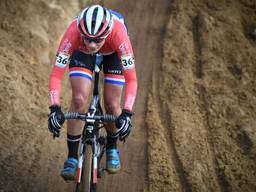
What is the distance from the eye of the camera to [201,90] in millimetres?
10078

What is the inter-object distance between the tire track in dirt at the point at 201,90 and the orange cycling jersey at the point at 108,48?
2834mm

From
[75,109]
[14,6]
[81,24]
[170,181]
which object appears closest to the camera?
[81,24]

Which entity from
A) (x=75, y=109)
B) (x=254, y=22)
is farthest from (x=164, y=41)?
(x=75, y=109)

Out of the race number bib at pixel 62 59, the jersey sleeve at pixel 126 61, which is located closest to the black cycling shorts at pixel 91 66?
the race number bib at pixel 62 59

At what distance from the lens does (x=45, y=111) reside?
911 centimetres

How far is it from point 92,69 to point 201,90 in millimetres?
4131

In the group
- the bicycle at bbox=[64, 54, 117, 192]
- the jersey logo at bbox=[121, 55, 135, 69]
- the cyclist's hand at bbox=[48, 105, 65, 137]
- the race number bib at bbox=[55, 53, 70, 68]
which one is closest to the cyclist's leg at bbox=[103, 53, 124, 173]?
the bicycle at bbox=[64, 54, 117, 192]

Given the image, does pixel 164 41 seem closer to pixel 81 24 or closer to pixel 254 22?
pixel 254 22

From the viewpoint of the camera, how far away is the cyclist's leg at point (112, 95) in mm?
6789

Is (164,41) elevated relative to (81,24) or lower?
elevated

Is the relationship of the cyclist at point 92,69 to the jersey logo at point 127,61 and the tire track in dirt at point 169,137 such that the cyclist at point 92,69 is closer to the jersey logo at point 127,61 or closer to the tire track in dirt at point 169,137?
the jersey logo at point 127,61

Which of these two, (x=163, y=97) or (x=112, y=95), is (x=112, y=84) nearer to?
(x=112, y=95)

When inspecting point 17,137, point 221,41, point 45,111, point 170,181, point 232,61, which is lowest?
point 170,181

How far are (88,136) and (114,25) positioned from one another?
1.73 meters
